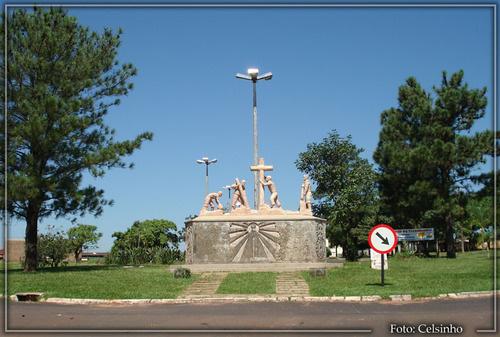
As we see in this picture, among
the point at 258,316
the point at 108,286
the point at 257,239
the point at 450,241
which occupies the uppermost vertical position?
the point at 257,239

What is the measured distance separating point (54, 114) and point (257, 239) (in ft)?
32.8

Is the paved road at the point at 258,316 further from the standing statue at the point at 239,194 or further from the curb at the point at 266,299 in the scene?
the standing statue at the point at 239,194

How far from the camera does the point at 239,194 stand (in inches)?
1097

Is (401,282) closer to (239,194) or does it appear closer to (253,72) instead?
(239,194)

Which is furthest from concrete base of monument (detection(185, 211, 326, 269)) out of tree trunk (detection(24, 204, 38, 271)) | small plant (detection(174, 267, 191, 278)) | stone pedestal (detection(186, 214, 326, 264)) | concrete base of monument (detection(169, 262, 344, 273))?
tree trunk (detection(24, 204, 38, 271))

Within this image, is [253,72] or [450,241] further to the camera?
[450,241]

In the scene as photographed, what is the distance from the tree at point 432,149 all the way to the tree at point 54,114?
15.6 meters

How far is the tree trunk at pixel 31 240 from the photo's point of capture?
2639cm

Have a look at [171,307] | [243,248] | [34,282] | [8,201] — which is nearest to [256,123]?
[243,248]

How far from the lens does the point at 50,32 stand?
1008 inches

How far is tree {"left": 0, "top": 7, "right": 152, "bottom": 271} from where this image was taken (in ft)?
82.8

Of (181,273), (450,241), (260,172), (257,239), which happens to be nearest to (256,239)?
(257,239)

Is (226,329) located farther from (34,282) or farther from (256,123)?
(256,123)

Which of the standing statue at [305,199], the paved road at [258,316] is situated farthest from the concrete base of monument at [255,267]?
the paved road at [258,316]
